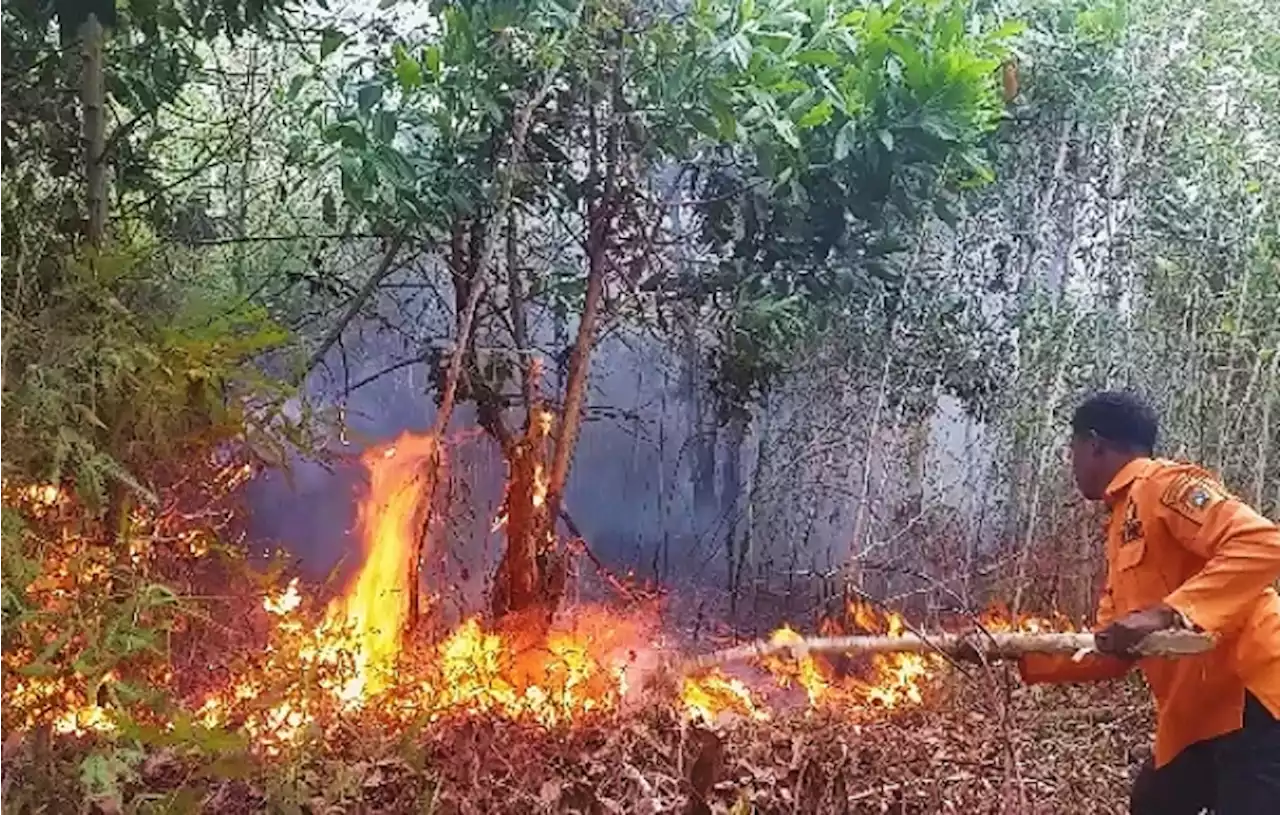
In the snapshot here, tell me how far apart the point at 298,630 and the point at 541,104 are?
231cm

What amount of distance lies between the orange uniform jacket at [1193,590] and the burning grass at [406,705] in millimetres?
942

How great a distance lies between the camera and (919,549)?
684 cm

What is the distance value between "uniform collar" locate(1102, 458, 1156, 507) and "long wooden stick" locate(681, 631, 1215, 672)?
41 cm

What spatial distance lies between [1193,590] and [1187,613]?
59mm

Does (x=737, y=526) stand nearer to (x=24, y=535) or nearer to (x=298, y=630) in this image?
(x=298, y=630)

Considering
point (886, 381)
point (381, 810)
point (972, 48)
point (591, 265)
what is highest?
point (972, 48)

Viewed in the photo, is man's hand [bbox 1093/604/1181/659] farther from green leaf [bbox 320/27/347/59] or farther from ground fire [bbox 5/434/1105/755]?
green leaf [bbox 320/27/347/59]

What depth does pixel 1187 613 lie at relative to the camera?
305 cm

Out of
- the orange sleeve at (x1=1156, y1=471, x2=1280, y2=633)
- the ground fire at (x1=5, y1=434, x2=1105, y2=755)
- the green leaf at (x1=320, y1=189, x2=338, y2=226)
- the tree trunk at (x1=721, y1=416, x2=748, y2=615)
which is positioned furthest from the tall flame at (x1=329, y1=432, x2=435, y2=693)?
the orange sleeve at (x1=1156, y1=471, x2=1280, y2=633)

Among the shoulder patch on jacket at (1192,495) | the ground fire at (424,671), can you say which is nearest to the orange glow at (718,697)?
the ground fire at (424,671)

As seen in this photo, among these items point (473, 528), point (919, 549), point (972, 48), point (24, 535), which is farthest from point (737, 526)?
point (24, 535)

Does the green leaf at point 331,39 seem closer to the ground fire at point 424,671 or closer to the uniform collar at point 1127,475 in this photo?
the ground fire at point 424,671

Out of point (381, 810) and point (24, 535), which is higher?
point (24, 535)

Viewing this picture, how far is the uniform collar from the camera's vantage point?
339 centimetres
